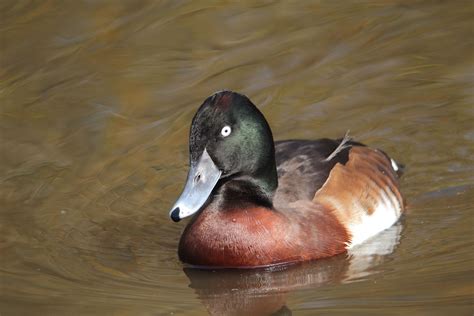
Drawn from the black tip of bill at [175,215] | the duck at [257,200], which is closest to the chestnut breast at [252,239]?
the duck at [257,200]

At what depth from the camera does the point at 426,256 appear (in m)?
8.31


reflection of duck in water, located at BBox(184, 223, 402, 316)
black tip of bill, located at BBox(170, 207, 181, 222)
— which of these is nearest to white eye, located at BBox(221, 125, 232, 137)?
black tip of bill, located at BBox(170, 207, 181, 222)

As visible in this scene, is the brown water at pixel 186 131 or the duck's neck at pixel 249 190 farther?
the duck's neck at pixel 249 190

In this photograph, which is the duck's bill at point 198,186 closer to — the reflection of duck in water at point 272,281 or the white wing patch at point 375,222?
the reflection of duck in water at point 272,281

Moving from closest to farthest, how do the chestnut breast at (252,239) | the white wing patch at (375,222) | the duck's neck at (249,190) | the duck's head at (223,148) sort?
1. the duck's head at (223,148)
2. the chestnut breast at (252,239)
3. the duck's neck at (249,190)
4. the white wing patch at (375,222)

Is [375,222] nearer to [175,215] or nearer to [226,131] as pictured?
[226,131]

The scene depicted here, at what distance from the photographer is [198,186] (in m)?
8.23

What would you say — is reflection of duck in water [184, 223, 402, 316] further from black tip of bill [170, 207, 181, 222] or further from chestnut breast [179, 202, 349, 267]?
black tip of bill [170, 207, 181, 222]

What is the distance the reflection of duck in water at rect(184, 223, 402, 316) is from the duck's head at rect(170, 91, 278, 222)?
54cm

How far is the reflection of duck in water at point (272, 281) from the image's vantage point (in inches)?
307

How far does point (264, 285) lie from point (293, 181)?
3.75 ft

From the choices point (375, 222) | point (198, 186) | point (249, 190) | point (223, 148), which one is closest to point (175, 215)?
point (198, 186)

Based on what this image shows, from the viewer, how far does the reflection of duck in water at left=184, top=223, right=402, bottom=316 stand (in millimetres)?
7793

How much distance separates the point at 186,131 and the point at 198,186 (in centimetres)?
263
